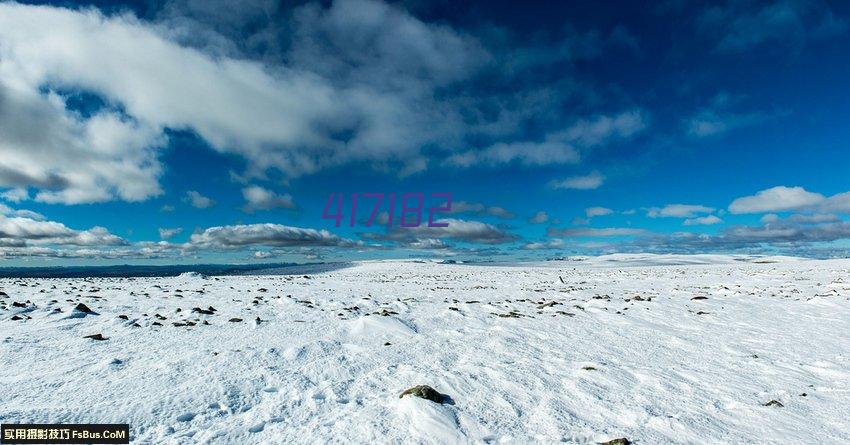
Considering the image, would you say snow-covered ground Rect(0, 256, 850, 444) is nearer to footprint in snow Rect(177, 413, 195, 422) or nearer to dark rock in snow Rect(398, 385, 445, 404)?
footprint in snow Rect(177, 413, 195, 422)

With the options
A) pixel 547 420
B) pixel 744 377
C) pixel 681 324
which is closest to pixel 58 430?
pixel 547 420

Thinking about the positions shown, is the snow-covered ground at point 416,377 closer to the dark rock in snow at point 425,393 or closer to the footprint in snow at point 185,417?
the footprint in snow at point 185,417

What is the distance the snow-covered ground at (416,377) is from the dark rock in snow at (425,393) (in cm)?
18

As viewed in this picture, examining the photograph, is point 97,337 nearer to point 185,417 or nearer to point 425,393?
point 185,417

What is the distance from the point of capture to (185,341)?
277 inches

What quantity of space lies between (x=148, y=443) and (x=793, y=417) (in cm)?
686

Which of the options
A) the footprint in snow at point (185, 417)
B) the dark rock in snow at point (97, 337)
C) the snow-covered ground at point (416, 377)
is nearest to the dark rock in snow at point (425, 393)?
the snow-covered ground at point (416, 377)

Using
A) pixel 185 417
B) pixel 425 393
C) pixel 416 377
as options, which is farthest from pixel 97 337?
pixel 425 393

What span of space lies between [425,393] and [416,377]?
0.88 m

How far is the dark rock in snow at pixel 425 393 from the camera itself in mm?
4689

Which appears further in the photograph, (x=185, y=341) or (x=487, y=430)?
(x=185, y=341)

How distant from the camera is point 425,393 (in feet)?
15.5

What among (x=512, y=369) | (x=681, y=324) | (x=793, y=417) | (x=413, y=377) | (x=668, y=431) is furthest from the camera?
(x=681, y=324)

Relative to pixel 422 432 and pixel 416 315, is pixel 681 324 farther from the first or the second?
pixel 422 432
